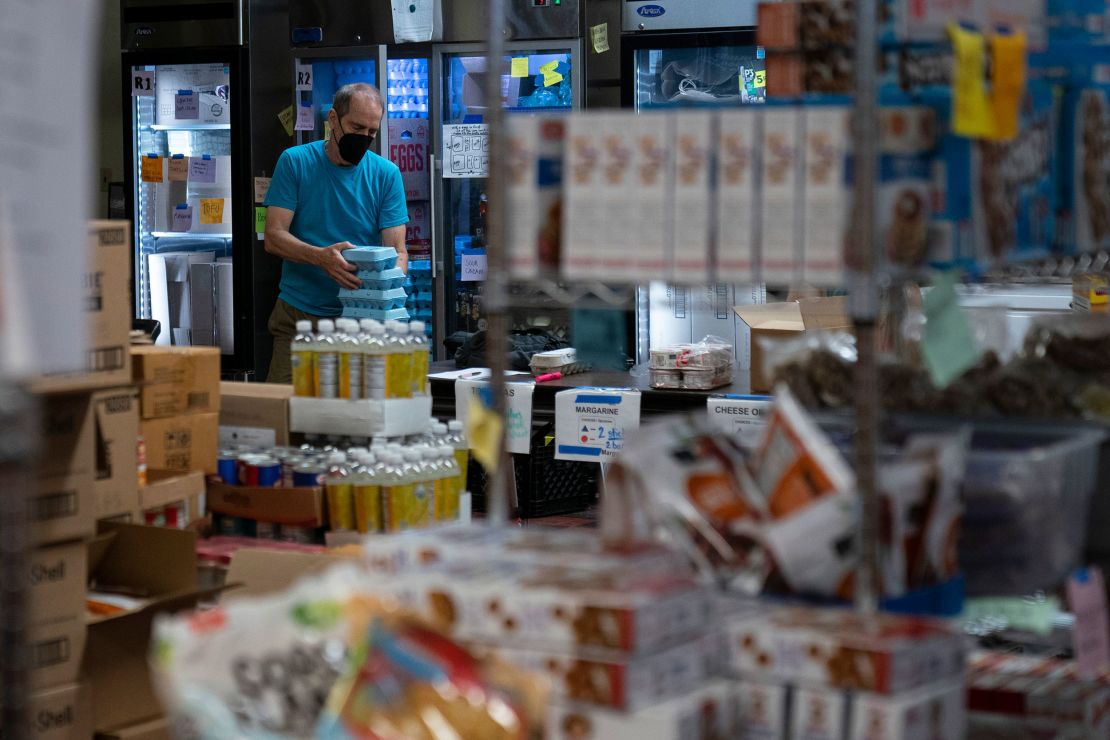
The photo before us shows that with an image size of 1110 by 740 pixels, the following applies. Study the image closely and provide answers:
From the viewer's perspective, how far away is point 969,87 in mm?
2041

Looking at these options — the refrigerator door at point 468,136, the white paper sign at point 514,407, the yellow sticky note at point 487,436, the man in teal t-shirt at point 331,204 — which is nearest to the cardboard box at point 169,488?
the white paper sign at point 514,407

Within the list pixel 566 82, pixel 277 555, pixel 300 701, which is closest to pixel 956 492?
pixel 300 701

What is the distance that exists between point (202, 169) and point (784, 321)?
13.8ft

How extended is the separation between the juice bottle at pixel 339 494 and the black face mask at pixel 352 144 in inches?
104

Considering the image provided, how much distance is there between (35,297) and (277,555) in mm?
2173

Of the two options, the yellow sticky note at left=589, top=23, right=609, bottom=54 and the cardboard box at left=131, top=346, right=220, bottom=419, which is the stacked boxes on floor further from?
the yellow sticky note at left=589, top=23, right=609, bottom=54

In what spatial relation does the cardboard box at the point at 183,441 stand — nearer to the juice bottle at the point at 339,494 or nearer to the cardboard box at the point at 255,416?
the cardboard box at the point at 255,416

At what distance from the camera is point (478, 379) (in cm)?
569

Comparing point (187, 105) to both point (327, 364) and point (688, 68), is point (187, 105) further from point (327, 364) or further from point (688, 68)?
point (327, 364)

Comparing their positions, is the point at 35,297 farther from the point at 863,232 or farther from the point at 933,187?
the point at 933,187

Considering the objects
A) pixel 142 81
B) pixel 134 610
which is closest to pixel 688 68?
pixel 142 81

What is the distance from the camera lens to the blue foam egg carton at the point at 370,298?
20.0ft

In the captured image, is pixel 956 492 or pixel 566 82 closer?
pixel 956 492

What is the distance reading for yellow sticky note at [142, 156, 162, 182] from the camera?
826 cm
